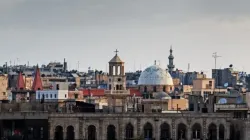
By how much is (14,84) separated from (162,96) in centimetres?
3917

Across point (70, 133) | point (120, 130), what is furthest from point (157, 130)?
point (70, 133)

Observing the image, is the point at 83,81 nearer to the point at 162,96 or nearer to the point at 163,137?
the point at 162,96

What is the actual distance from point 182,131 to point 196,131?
1.13 m

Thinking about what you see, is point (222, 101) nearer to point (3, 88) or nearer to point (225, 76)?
point (3, 88)

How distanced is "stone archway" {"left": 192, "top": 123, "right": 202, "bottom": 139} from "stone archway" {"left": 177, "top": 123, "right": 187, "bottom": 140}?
68 cm

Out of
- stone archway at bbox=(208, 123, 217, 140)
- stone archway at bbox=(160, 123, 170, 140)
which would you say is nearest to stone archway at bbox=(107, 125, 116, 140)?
stone archway at bbox=(160, 123, 170, 140)

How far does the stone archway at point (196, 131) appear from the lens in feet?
278

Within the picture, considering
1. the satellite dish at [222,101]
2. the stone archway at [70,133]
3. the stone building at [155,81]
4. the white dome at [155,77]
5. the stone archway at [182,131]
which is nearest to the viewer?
the stone archway at [70,133]

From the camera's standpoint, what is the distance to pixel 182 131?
3344 inches

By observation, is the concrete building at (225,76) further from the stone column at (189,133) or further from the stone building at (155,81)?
the stone column at (189,133)

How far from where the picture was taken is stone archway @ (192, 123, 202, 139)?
278ft

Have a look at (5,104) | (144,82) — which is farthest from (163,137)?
(144,82)

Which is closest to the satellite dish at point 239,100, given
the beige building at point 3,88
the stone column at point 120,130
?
the stone column at point 120,130

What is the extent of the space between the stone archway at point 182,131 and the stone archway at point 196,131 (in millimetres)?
681
